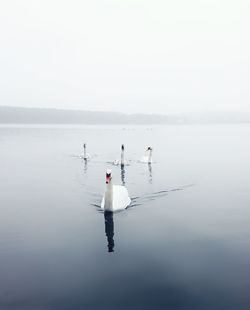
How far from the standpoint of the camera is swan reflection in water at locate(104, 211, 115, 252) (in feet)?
54.9

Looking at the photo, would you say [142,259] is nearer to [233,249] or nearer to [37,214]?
[233,249]

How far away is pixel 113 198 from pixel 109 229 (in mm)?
2665

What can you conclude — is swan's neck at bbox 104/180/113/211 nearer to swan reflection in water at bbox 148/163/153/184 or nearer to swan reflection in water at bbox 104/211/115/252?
swan reflection in water at bbox 104/211/115/252

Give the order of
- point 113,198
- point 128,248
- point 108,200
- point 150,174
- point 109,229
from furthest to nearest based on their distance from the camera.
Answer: point 150,174
point 113,198
point 108,200
point 109,229
point 128,248

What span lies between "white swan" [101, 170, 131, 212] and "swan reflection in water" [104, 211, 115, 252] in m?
0.30

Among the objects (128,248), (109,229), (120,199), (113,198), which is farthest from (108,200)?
(128,248)

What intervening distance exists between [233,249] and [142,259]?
425 cm

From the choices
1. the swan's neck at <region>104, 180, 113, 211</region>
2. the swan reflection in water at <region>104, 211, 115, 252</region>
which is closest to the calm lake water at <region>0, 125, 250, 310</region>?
the swan reflection in water at <region>104, 211, 115, 252</region>

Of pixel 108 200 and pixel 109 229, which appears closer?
pixel 109 229

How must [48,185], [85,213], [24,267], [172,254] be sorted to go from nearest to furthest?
[24,267] → [172,254] → [85,213] → [48,185]

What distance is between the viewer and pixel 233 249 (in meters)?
16.2

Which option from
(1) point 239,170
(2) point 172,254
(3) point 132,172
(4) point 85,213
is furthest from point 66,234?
(1) point 239,170

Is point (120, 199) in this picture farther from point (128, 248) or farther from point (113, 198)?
point (128, 248)

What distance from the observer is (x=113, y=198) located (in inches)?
824
